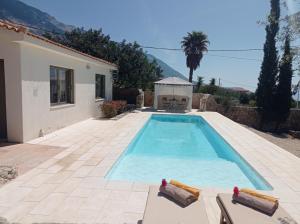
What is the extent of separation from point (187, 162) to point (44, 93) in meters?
5.74

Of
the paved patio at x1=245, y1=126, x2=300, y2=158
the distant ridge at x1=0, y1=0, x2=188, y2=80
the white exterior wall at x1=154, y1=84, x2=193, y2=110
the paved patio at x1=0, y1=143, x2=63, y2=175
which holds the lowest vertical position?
the paved patio at x1=245, y1=126, x2=300, y2=158

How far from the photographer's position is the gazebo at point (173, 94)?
766 inches

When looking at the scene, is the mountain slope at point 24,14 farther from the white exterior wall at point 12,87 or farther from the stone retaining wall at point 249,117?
the white exterior wall at point 12,87

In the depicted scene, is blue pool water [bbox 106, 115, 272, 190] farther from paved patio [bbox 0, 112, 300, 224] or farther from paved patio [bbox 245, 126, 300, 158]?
paved patio [bbox 245, 126, 300, 158]

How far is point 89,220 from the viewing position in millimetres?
3611

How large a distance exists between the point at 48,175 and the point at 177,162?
12.7 feet

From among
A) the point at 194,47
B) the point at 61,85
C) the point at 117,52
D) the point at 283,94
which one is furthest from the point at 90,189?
the point at 194,47

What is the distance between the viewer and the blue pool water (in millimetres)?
6109

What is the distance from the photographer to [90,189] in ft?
15.2

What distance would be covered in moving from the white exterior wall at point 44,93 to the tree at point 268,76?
15.0 metres

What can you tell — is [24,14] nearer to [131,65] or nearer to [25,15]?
[25,15]

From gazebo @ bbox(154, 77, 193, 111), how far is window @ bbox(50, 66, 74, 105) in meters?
9.01

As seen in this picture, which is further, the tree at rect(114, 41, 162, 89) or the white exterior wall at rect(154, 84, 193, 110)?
the white exterior wall at rect(154, 84, 193, 110)

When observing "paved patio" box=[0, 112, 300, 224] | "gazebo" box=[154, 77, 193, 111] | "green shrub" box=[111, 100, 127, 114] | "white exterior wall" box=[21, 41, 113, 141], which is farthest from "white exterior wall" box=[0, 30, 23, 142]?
"gazebo" box=[154, 77, 193, 111]
